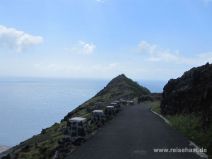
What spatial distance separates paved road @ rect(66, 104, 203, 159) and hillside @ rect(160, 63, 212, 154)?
3.21 ft

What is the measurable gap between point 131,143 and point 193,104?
12673 millimetres

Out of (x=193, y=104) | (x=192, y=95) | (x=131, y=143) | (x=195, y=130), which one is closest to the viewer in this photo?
(x=131, y=143)

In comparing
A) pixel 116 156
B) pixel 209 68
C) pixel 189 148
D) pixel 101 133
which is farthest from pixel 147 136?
pixel 209 68

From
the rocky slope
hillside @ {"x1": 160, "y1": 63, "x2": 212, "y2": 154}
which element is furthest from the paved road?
the rocky slope

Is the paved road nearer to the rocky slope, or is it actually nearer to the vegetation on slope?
the vegetation on slope

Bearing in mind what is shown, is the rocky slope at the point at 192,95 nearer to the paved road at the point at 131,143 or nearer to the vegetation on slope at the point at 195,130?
the vegetation on slope at the point at 195,130

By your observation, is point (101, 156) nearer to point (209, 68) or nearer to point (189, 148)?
point (189, 148)

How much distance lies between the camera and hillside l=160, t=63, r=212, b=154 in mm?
23375

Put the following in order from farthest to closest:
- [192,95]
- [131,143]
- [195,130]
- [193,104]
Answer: [192,95]
[193,104]
[195,130]
[131,143]

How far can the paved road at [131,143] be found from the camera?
17.5m

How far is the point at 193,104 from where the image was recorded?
1273 inches

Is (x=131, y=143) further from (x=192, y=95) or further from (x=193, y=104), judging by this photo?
(x=192, y=95)

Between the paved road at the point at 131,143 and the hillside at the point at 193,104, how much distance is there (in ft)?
3.21

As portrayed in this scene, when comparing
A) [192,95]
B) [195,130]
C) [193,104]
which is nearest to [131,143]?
[195,130]
